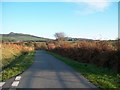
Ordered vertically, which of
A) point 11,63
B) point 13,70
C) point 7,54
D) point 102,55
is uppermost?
point 102,55

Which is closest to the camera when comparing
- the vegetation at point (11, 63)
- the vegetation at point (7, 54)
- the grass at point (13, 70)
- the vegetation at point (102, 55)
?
the grass at point (13, 70)

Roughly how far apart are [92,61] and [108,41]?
2.72 meters

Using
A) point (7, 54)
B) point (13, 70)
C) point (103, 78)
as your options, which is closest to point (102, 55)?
point (13, 70)

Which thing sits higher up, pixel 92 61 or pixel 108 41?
pixel 108 41

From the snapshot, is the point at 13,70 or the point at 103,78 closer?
the point at 103,78

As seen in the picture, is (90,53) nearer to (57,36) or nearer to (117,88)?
(117,88)

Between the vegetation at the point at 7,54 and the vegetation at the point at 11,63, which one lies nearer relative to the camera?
the vegetation at the point at 11,63

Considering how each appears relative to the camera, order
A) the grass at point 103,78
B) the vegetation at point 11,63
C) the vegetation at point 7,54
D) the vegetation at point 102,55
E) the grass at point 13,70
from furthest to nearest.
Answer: the vegetation at point 7,54
the vegetation at point 102,55
the vegetation at point 11,63
the grass at point 13,70
the grass at point 103,78

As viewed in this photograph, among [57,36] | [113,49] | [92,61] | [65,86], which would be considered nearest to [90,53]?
[92,61]

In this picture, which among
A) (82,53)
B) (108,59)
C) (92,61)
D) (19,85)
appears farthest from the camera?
(82,53)

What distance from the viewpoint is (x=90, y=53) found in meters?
33.1

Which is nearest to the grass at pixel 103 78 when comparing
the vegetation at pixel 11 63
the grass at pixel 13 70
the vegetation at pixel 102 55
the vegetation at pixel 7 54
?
the vegetation at pixel 102 55

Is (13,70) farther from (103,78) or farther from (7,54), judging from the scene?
(7,54)

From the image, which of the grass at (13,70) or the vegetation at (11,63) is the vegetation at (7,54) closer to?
the vegetation at (11,63)
